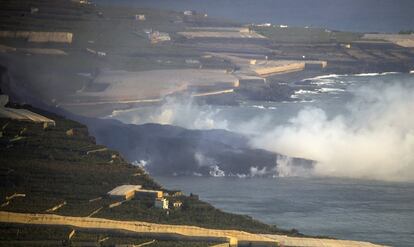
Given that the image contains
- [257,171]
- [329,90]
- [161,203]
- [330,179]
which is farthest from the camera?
[329,90]

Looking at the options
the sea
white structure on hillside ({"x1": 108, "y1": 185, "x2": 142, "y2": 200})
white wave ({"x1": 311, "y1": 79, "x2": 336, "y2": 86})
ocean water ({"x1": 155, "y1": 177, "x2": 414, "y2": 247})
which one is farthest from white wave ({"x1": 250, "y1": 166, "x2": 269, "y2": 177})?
white wave ({"x1": 311, "y1": 79, "x2": 336, "y2": 86})

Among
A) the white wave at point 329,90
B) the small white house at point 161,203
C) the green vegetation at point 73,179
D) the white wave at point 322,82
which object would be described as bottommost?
the white wave at point 322,82

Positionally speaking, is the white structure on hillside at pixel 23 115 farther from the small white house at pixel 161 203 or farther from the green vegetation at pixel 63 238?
the green vegetation at pixel 63 238

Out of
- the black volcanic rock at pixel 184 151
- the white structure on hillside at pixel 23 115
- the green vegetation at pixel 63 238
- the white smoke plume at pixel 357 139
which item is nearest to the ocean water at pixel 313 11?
the white smoke plume at pixel 357 139

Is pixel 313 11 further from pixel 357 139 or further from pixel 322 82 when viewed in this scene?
pixel 357 139

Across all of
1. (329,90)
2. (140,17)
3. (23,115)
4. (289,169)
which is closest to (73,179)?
(23,115)

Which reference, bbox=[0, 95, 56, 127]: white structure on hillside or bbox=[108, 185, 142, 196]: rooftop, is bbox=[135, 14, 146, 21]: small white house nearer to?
bbox=[0, 95, 56, 127]: white structure on hillside
